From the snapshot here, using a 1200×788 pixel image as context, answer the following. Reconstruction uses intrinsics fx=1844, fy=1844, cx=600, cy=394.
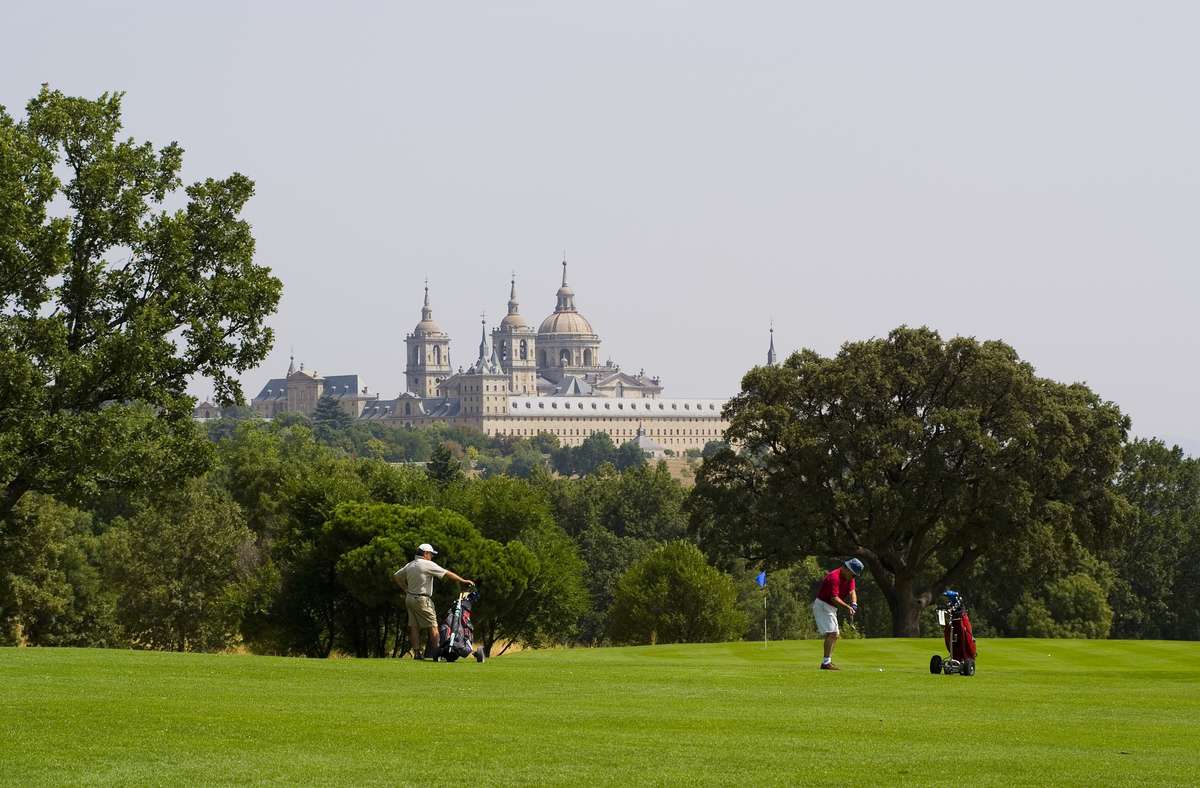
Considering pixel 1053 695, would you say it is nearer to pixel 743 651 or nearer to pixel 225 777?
pixel 225 777

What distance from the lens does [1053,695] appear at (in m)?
17.7

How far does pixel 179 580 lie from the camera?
62.5 metres

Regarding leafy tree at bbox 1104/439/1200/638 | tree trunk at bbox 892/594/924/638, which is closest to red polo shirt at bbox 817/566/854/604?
tree trunk at bbox 892/594/924/638

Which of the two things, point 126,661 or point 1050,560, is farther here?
point 1050,560

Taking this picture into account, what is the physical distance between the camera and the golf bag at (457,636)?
21.8 meters

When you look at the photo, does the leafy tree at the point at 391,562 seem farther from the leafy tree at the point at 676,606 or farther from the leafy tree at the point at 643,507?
the leafy tree at the point at 643,507

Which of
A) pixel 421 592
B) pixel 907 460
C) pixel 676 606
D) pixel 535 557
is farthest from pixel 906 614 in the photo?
pixel 421 592

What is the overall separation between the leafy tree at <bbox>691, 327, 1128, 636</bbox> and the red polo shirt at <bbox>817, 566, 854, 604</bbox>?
1021 inches

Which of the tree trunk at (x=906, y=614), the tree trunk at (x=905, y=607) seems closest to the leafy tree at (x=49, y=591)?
the tree trunk at (x=905, y=607)

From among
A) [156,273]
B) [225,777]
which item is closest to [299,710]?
[225,777]

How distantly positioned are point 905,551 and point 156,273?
2514cm

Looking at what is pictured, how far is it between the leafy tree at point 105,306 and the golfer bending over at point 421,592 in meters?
11.2

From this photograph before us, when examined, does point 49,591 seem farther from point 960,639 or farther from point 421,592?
point 960,639

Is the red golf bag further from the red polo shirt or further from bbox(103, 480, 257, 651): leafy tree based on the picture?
bbox(103, 480, 257, 651): leafy tree
